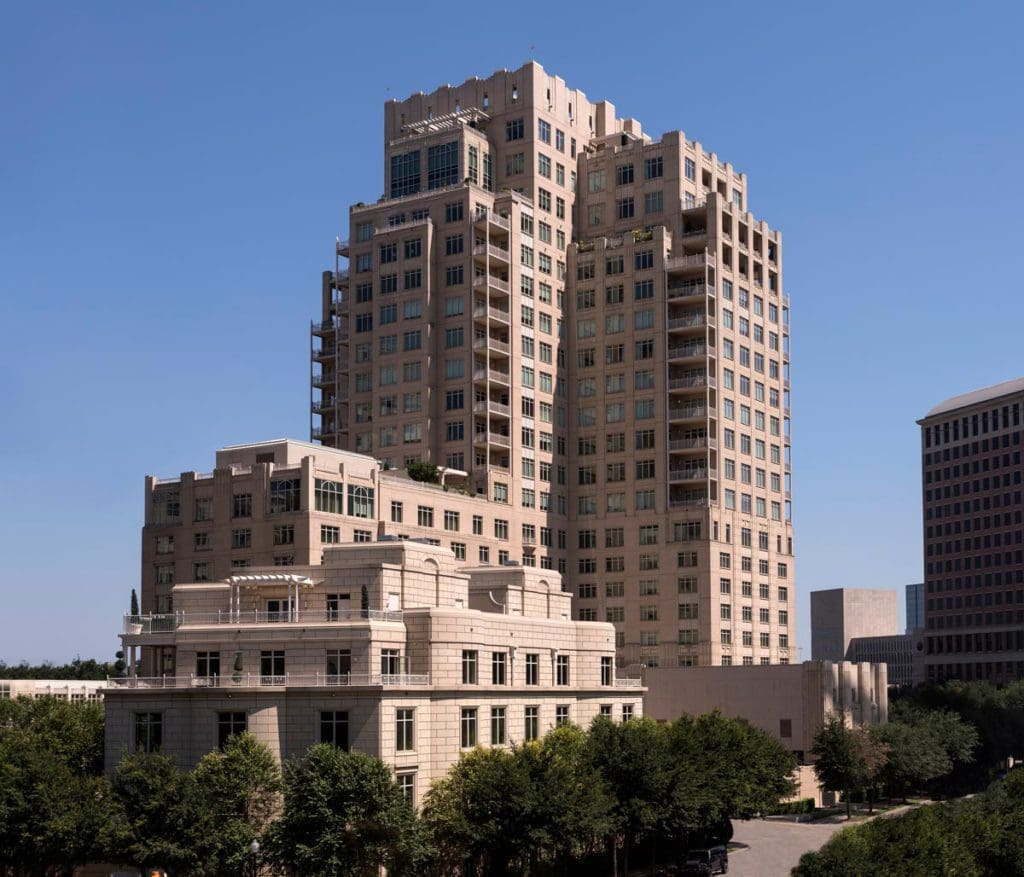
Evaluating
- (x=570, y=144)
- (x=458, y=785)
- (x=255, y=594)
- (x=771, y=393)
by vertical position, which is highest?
(x=570, y=144)

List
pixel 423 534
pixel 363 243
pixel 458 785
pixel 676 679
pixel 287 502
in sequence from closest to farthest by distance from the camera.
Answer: pixel 458 785 < pixel 287 502 < pixel 423 534 < pixel 676 679 < pixel 363 243

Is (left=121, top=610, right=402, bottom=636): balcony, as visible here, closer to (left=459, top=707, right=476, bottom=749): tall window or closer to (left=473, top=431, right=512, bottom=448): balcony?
(left=459, top=707, right=476, bottom=749): tall window

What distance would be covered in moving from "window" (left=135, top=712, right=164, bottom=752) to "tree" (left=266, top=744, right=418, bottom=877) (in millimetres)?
13391

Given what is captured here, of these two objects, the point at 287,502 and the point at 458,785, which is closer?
the point at 458,785

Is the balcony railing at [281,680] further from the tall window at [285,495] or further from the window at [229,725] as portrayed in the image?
the tall window at [285,495]

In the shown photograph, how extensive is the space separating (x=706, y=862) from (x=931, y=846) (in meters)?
21.0

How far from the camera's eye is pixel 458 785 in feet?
280

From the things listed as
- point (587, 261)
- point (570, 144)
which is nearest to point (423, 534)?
point (587, 261)

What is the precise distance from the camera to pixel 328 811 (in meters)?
77.3

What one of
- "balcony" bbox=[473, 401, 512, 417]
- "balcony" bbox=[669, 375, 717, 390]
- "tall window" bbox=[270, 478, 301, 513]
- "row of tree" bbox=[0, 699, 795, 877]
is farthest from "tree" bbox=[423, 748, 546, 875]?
"balcony" bbox=[669, 375, 717, 390]

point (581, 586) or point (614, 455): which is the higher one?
point (614, 455)

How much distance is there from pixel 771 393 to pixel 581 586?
3280cm

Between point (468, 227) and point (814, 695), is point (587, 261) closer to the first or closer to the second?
point (468, 227)

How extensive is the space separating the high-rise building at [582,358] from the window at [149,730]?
6026 centimetres
